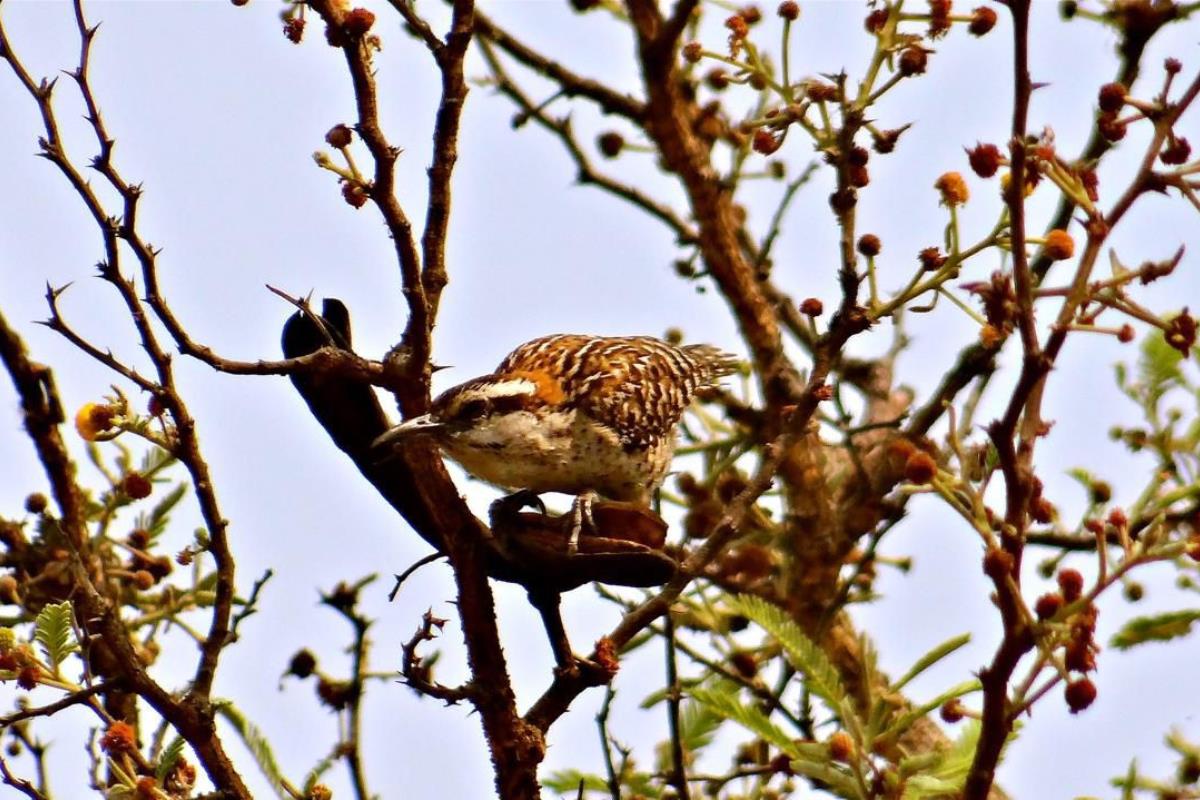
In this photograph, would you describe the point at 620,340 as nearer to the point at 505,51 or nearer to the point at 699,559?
the point at 505,51

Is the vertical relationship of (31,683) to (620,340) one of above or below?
below

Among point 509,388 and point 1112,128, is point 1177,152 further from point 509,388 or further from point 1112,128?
point 509,388

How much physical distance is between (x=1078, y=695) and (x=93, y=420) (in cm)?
193

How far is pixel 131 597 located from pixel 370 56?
85.0 inches

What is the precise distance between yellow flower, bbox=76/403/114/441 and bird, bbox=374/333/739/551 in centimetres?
122

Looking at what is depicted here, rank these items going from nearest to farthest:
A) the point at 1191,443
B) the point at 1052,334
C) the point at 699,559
Answer: 1. the point at 1052,334
2. the point at 699,559
3. the point at 1191,443

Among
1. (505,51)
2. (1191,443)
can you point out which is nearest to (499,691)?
(1191,443)

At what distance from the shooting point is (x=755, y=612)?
3717 millimetres

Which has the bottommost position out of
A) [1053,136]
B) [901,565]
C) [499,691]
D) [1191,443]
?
[499,691]

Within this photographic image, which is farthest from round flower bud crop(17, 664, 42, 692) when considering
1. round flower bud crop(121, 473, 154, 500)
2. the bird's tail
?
the bird's tail

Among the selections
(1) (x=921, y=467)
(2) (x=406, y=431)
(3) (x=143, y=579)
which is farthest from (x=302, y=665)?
(1) (x=921, y=467)

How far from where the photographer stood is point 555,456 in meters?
A: 5.11

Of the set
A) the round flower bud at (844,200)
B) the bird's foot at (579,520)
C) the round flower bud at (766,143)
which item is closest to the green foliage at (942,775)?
the bird's foot at (579,520)

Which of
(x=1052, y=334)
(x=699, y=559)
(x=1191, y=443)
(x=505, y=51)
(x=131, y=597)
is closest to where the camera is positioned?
(x=1052, y=334)
